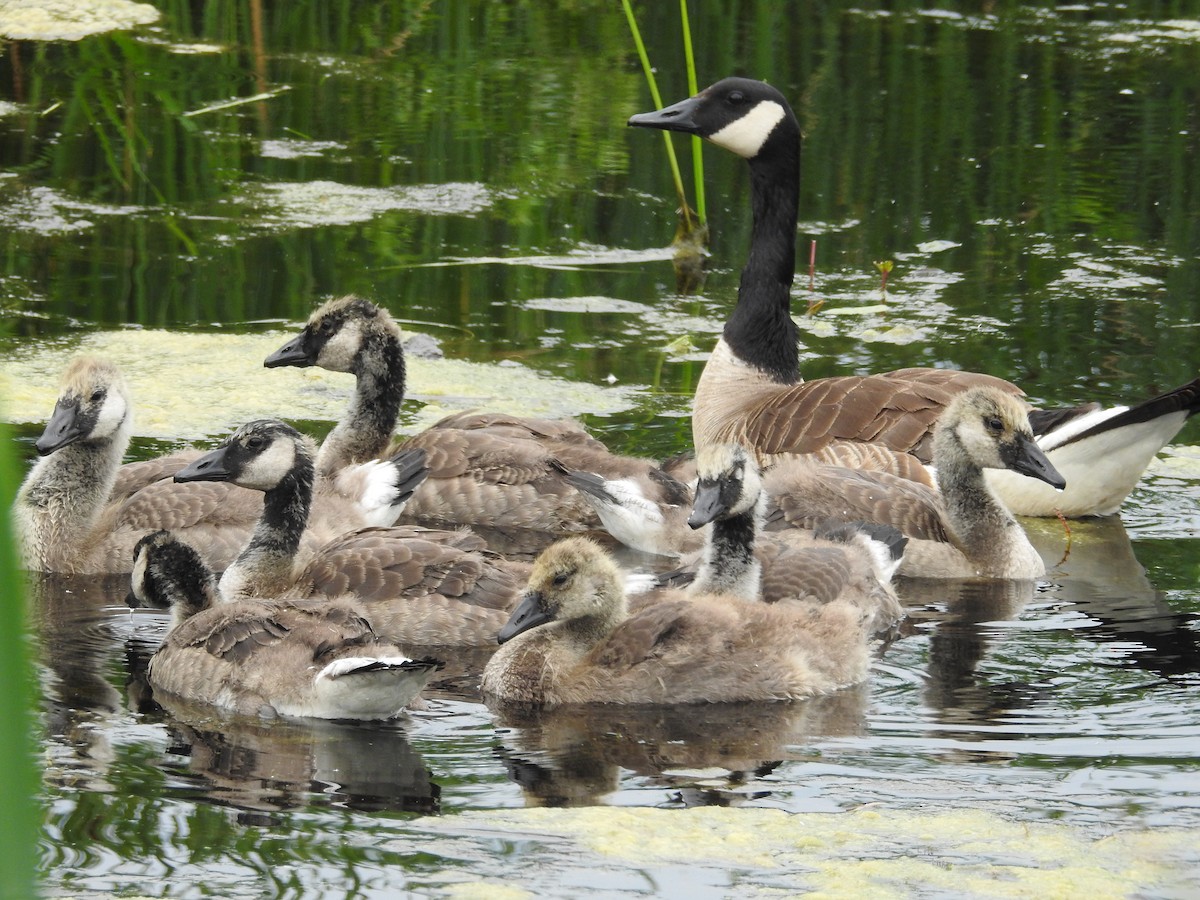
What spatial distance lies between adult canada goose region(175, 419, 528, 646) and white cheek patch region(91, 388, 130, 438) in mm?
878

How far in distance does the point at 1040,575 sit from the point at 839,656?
6.81ft

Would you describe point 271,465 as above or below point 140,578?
above

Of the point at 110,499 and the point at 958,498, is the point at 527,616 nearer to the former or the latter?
the point at 958,498

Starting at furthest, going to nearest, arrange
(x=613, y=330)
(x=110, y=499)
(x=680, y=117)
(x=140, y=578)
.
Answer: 1. (x=613, y=330)
2. (x=680, y=117)
3. (x=110, y=499)
4. (x=140, y=578)

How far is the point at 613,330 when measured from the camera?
11.6m

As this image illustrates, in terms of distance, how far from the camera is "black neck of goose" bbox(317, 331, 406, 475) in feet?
30.3

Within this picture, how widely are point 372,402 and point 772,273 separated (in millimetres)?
2610

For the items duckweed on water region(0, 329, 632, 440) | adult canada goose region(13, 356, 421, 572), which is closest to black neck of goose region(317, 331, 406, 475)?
adult canada goose region(13, 356, 421, 572)

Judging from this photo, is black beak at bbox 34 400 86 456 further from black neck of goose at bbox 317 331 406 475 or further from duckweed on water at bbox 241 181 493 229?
duckweed on water at bbox 241 181 493 229

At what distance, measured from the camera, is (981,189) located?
15062mm

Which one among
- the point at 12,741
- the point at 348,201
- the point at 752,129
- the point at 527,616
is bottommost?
the point at 527,616

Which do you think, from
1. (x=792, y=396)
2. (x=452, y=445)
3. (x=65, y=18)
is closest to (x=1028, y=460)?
(x=792, y=396)

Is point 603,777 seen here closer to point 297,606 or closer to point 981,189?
point 297,606

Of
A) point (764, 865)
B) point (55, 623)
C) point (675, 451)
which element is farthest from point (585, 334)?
point (764, 865)
